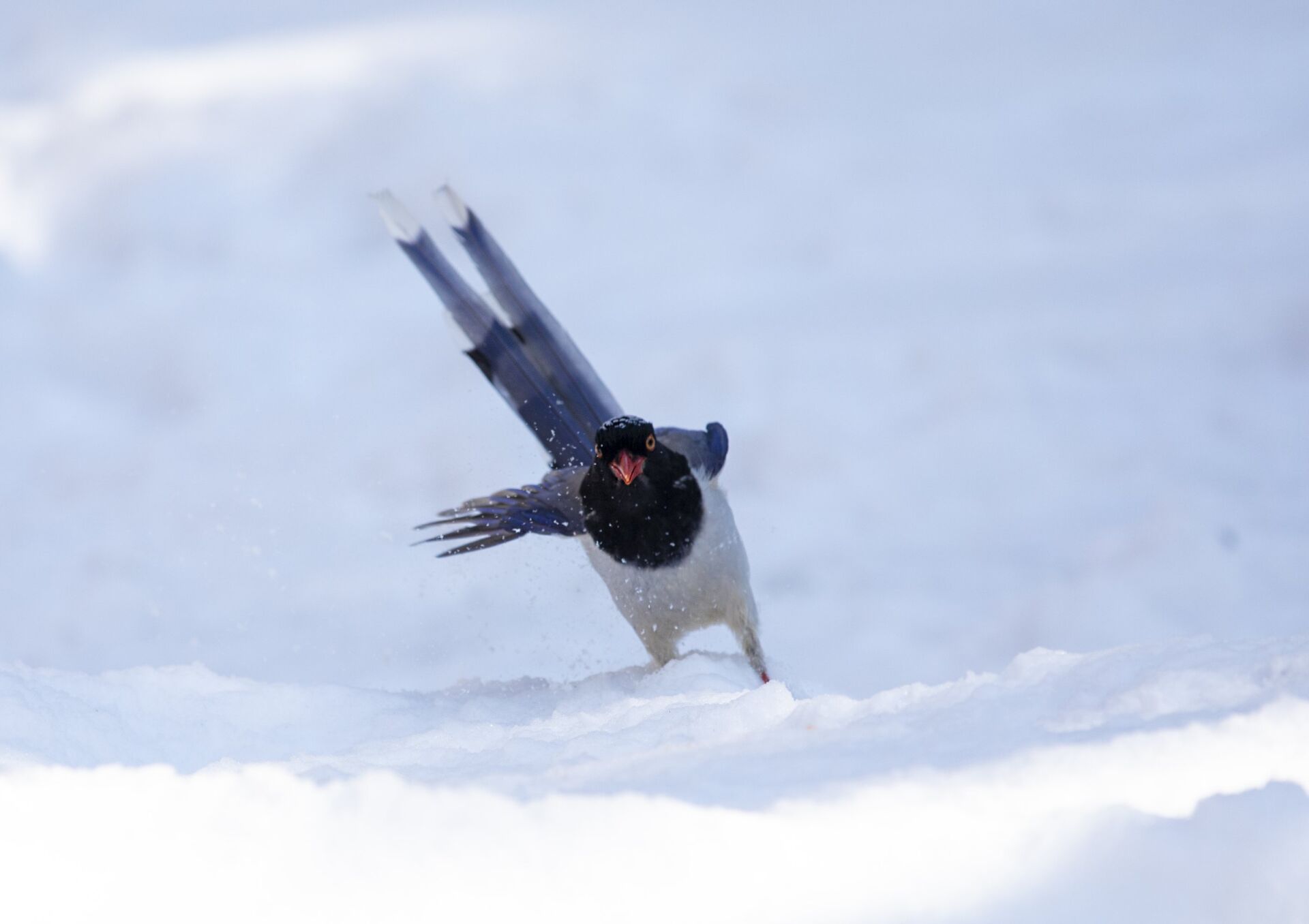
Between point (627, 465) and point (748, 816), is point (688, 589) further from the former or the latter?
point (748, 816)

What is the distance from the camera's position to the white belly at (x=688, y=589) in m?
2.95

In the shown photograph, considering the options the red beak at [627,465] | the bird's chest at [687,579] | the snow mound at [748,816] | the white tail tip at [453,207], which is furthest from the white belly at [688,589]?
the snow mound at [748,816]

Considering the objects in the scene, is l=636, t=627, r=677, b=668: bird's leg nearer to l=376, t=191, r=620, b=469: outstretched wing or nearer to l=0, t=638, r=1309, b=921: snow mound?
l=376, t=191, r=620, b=469: outstretched wing

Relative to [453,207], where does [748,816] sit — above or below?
below

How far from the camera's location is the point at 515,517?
118 inches

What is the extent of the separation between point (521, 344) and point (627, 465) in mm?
→ 724

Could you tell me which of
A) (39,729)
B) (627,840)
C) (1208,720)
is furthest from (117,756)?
(1208,720)

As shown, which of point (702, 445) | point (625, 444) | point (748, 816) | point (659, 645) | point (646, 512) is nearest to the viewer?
point (748, 816)

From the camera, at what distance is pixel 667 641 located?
2.99m

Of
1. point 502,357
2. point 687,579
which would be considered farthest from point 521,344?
point 687,579

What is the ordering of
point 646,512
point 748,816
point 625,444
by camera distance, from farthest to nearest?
1. point 646,512
2. point 625,444
3. point 748,816

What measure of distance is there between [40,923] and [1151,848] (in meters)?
0.97

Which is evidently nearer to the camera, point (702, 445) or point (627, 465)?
point (627, 465)

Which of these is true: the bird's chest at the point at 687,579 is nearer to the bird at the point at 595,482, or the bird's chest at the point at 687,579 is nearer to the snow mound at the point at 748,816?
the bird at the point at 595,482
